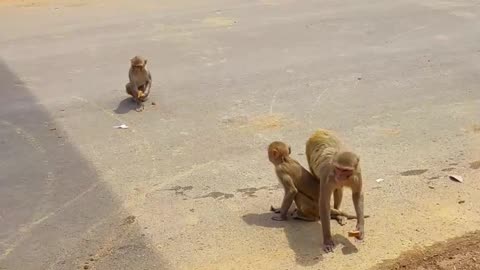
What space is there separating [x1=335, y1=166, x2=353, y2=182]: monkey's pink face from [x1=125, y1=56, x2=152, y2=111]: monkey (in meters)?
4.41

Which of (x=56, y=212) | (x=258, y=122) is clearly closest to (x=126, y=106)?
(x=258, y=122)

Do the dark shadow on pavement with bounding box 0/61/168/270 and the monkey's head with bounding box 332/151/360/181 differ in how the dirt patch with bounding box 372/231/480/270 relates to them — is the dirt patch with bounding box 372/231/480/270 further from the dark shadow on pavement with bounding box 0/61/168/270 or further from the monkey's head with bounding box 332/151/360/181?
the dark shadow on pavement with bounding box 0/61/168/270

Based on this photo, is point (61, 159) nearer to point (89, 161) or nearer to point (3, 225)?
point (89, 161)

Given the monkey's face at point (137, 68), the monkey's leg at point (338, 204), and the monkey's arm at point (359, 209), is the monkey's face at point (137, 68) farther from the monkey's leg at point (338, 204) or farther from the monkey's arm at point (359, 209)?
the monkey's arm at point (359, 209)

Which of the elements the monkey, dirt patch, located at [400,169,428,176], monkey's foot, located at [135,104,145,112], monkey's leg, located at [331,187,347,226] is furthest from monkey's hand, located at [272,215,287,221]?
the monkey

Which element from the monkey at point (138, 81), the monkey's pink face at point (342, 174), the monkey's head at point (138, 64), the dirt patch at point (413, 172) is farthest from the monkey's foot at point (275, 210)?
the monkey's head at point (138, 64)

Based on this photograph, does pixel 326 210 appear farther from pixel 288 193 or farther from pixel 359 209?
pixel 288 193

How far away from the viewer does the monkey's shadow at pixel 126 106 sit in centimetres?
952

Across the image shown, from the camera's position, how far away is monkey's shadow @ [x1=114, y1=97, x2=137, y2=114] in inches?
375

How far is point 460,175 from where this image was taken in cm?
730

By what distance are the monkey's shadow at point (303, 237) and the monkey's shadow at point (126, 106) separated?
3.44 m

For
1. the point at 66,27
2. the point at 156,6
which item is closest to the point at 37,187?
the point at 66,27

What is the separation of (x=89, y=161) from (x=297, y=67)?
4.25 m

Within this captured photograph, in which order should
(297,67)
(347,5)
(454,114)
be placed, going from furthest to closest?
(347,5)
(297,67)
(454,114)
